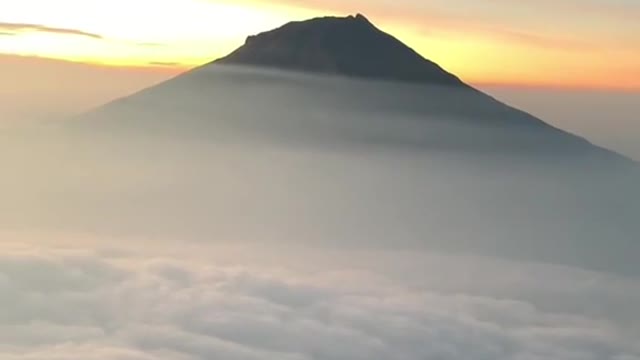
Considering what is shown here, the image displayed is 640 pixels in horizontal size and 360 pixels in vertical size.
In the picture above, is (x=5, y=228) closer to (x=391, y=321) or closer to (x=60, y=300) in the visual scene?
(x=60, y=300)

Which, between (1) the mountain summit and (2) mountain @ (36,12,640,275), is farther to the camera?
(2) mountain @ (36,12,640,275)

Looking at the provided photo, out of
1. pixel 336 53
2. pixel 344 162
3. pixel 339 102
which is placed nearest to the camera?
pixel 336 53

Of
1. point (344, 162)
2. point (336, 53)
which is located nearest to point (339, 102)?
point (336, 53)

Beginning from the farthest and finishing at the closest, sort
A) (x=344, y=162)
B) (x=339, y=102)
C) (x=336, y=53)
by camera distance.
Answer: (x=344, y=162) < (x=339, y=102) < (x=336, y=53)

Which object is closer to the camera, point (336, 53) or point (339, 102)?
point (336, 53)

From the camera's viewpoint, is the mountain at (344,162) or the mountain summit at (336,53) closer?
the mountain summit at (336,53)

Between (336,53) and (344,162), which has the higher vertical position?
(344,162)

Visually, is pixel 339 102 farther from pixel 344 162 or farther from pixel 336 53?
pixel 344 162

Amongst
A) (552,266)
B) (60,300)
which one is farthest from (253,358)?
(552,266)
